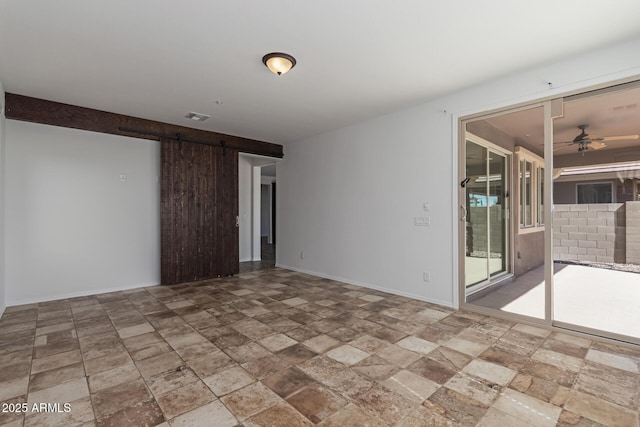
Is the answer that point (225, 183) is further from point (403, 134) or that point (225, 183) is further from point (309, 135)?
point (403, 134)

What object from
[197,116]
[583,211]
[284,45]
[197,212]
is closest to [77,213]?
[197,212]

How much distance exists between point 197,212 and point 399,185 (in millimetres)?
3427

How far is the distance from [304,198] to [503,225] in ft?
11.2

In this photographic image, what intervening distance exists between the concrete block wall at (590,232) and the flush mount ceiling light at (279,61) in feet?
9.94

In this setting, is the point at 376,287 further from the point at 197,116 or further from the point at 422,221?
the point at 197,116

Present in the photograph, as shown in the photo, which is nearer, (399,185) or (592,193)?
(592,193)

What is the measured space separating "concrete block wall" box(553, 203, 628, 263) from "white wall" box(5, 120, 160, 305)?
5559 mm

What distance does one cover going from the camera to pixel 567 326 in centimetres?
304

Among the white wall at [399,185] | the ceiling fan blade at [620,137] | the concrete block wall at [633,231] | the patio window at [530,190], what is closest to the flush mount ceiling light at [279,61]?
the white wall at [399,185]

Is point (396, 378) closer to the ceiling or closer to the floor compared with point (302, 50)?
closer to the floor

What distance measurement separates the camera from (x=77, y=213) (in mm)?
4391

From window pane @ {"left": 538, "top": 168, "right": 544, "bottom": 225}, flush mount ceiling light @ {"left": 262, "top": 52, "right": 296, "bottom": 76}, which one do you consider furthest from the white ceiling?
window pane @ {"left": 538, "top": 168, "right": 544, "bottom": 225}

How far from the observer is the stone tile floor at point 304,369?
5.96 ft

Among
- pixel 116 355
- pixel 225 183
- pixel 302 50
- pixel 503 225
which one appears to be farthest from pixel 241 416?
pixel 225 183
